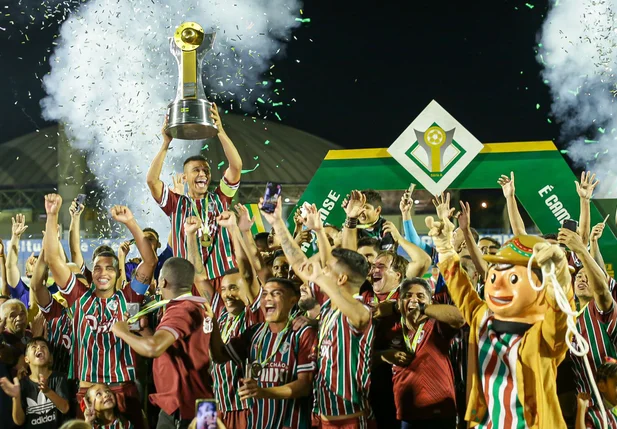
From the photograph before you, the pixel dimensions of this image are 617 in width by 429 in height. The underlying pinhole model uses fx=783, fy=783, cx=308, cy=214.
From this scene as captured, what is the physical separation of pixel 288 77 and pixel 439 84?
2424 mm

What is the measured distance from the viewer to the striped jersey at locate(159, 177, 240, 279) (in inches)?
236

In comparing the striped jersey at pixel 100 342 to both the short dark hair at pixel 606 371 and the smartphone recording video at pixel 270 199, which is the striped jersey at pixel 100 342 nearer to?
the smartphone recording video at pixel 270 199

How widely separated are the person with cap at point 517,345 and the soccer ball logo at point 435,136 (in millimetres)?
4424

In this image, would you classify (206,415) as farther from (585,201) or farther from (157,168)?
(585,201)

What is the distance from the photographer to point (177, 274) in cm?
435

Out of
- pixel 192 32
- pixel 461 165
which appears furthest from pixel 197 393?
pixel 461 165

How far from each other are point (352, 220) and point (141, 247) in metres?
1.54

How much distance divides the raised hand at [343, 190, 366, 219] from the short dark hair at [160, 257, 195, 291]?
5.03 ft

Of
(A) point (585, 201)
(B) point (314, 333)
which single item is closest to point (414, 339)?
(B) point (314, 333)

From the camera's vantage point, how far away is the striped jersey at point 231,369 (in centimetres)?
471

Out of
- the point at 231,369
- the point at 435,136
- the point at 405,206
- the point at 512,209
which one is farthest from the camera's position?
the point at 435,136

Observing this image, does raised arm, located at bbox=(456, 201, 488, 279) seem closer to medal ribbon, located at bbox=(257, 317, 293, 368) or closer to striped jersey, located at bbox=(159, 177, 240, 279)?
medal ribbon, located at bbox=(257, 317, 293, 368)

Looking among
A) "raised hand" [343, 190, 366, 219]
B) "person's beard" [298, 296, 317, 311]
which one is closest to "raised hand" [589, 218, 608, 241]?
"raised hand" [343, 190, 366, 219]

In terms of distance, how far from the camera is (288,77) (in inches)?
500
